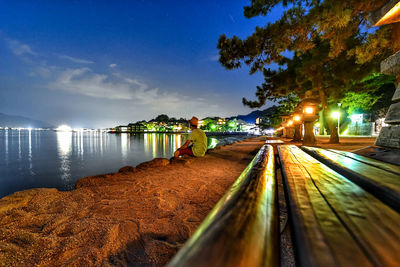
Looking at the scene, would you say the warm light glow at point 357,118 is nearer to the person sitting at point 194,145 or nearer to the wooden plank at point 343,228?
the person sitting at point 194,145

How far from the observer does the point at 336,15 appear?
3656 millimetres

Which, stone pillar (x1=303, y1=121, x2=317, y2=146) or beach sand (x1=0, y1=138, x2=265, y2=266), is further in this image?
stone pillar (x1=303, y1=121, x2=317, y2=146)

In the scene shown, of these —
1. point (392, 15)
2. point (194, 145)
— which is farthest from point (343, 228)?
point (194, 145)

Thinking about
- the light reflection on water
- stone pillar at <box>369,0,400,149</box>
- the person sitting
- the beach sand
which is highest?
Answer: stone pillar at <box>369,0,400,149</box>

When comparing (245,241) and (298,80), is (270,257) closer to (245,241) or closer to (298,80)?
(245,241)

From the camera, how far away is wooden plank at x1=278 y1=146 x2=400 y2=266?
507mm

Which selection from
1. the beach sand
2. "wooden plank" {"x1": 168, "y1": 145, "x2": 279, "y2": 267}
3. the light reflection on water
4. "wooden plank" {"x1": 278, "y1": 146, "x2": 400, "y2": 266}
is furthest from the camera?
the light reflection on water

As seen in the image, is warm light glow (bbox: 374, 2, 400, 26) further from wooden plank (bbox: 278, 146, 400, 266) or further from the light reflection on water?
the light reflection on water

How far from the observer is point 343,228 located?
67 centimetres

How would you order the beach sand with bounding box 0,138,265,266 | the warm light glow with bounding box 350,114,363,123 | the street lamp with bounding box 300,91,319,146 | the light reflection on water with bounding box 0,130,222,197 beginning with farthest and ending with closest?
1. the warm light glow with bounding box 350,114,363,123
2. the street lamp with bounding box 300,91,319,146
3. the light reflection on water with bounding box 0,130,222,197
4. the beach sand with bounding box 0,138,265,266

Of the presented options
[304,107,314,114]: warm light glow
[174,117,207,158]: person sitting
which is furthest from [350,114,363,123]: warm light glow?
[174,117,207,158]: person sitting

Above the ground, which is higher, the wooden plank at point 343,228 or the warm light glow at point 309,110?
the warm light glow at point 309,110

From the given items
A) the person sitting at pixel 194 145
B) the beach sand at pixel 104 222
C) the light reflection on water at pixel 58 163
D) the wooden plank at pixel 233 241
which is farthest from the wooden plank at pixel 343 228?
the light reflection on water at pixel 58 163

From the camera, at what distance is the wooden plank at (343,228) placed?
0.51 m
